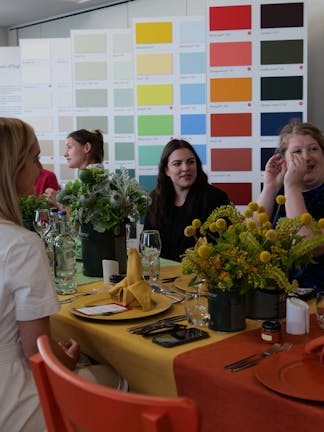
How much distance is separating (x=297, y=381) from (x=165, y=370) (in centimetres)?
34

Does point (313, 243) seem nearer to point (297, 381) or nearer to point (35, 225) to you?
point (297, 381)

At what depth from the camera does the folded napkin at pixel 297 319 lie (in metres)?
1.49

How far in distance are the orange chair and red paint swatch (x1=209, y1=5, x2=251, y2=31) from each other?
363 centimetres

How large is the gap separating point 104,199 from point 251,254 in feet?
2.93

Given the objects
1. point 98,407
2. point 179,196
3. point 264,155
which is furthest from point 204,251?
point 264,155

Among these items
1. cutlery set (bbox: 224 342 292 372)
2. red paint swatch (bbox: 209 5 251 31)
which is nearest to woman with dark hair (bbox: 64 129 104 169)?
red paint swatch (bbox: 209 5 251 31)

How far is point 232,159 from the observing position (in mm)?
4387

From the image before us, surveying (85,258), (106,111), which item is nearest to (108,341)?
(85,258)

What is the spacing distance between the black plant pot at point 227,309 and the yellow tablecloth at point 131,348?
0.02 m

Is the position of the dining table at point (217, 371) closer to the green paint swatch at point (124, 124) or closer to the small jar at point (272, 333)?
the small jar at point (272, 333)

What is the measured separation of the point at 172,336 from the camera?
59.0 inches

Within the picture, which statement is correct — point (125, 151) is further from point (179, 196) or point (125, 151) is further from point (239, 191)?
point (179, 196)

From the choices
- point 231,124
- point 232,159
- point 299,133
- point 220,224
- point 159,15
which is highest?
point 159,15

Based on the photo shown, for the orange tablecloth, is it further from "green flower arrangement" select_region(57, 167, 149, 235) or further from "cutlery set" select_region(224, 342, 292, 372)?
"green flower arrangement" select_region(57, 167, 149, 235)
